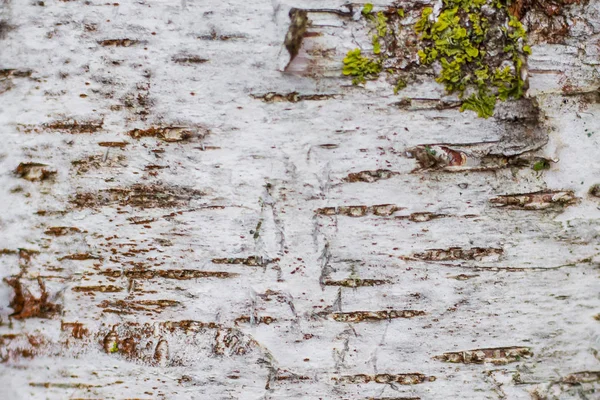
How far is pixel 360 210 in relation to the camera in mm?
1175

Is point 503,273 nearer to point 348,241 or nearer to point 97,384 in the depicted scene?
point 348,241

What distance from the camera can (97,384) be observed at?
1.26 metres

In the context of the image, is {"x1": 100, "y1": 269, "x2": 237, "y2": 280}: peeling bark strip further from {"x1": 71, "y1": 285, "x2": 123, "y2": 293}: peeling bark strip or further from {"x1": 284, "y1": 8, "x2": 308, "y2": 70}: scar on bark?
{"x1": 284, "y1": 8, "x2": 308, "y2": 70}: scar on bark

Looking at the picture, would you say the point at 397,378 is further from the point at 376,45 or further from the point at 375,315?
the point at 376,45

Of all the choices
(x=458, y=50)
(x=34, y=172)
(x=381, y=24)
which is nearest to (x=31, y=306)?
(x=34, y=172)

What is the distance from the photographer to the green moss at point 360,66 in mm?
1117

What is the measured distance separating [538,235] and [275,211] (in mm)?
753

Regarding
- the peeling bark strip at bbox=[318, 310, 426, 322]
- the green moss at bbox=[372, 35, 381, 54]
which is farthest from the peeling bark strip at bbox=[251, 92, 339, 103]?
the peeling bark strip at bbox=[318, 310, 426, 322]

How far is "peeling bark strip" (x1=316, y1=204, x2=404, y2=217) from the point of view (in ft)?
3.84

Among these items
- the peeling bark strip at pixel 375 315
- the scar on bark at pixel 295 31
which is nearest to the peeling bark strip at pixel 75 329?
the peeling bark strip at pixel 375 315

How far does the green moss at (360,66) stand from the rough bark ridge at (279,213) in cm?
3

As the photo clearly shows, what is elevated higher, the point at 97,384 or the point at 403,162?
the point at 403,162

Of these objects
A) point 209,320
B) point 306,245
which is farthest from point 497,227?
point 209,320

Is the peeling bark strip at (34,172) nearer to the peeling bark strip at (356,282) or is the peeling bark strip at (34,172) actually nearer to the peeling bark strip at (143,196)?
the peeling bark strip at (143,196)
